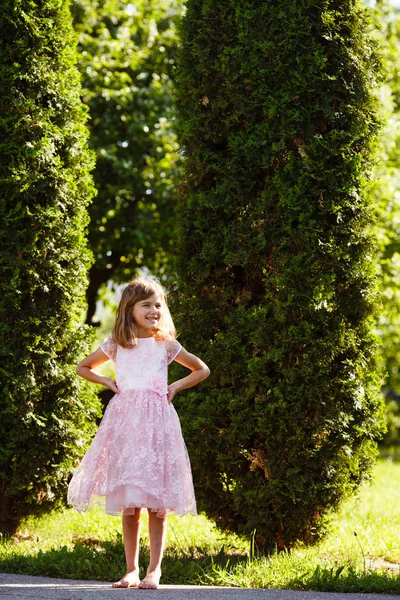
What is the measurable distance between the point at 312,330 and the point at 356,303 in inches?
15.7

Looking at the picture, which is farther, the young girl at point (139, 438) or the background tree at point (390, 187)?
the background tree at point (390, 187)

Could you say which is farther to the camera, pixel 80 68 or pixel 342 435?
pixel 80 68

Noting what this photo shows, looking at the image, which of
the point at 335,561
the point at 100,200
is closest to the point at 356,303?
the point at 335,561

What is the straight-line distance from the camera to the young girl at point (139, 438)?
4414 mm

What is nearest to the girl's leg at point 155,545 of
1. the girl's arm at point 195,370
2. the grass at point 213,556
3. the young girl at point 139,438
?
the young girl at point 139,438

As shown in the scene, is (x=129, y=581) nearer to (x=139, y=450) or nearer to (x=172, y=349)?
(x=139, y=450)

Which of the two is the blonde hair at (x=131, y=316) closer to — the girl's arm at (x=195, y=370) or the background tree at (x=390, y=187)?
the girl's arm at (x=195, y=370)

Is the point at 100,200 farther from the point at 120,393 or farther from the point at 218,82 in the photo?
the point at 120,393

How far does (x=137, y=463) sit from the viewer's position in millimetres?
4406

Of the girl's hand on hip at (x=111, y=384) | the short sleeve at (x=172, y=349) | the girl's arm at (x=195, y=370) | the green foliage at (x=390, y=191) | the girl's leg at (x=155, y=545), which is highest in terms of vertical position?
the green foliage at (x=390, y=191)

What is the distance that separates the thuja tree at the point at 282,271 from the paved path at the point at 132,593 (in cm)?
93

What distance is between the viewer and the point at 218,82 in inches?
228

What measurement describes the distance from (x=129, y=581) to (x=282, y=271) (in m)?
2.11

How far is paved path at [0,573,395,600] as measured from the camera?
415 centimetres
